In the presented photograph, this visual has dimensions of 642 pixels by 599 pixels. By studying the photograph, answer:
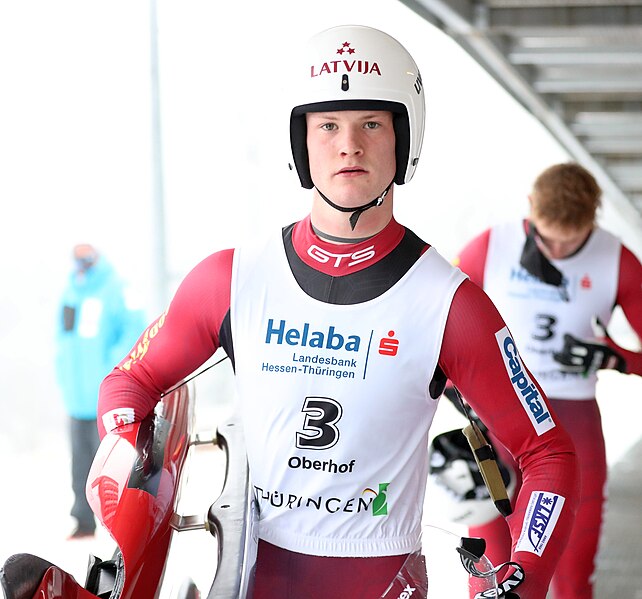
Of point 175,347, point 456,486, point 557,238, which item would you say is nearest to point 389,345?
point 175,347

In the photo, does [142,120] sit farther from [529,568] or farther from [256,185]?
[529,568]

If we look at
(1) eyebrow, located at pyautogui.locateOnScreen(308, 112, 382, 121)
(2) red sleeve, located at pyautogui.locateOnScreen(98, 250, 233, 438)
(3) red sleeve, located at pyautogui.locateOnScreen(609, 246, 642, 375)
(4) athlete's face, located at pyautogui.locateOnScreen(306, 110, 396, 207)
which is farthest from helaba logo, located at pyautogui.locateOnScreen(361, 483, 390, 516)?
(3) red sleeve, located at pyautogui.locateOnScreen(609, 246, 642, 375)

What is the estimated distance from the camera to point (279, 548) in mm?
2307

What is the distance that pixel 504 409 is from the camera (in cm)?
215

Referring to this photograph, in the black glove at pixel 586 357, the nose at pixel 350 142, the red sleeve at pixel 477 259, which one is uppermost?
the nose at pixel 350 142

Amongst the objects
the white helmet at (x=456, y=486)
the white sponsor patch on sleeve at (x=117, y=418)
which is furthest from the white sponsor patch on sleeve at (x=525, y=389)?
the white helmet at (x=456, y=486)

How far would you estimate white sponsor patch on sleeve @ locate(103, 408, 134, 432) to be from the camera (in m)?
2.31

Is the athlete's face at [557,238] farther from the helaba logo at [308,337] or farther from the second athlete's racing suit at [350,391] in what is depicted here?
the helaba logo at [308,337]

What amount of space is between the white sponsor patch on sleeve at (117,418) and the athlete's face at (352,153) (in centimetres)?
64

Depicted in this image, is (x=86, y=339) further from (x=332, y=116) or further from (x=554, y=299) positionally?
(x=332, y=116)

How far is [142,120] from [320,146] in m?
7.64

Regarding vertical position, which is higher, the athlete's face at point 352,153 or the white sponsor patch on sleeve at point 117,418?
the athlete's face at point 352,153

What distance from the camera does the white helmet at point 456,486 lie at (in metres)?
3.66

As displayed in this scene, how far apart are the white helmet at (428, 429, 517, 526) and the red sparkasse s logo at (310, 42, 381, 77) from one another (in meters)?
1.74
